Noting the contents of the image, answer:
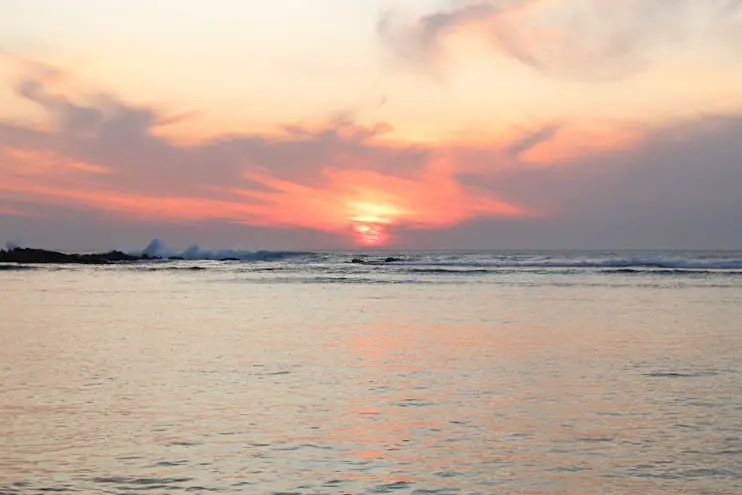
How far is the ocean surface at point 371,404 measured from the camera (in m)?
6.18

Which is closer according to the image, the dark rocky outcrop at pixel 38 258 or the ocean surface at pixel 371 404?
the ocean surface at pixel 371 404

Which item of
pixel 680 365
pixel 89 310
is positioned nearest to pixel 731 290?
pixel 680 365

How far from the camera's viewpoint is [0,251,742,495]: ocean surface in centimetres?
618

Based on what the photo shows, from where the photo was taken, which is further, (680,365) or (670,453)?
(680,365)

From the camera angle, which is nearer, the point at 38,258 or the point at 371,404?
the point at 371,404

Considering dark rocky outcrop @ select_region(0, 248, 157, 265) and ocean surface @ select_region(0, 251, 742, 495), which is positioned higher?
dark rocky outcrop @ select_region(0, 248, 157, 265)

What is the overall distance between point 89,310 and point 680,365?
15.0m

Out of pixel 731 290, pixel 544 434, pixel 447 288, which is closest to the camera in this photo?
pixel 544 434

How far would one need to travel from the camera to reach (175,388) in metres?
9.73

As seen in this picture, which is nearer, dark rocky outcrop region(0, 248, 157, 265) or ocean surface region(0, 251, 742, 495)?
ocean surface region(0, 251, 742, 495)

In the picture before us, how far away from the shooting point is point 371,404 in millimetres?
8828

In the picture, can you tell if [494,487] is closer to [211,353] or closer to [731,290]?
[211,353]

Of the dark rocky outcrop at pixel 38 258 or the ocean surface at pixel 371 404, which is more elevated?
the dark rocky outcrop at pixel 38 258

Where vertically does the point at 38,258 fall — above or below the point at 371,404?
above
